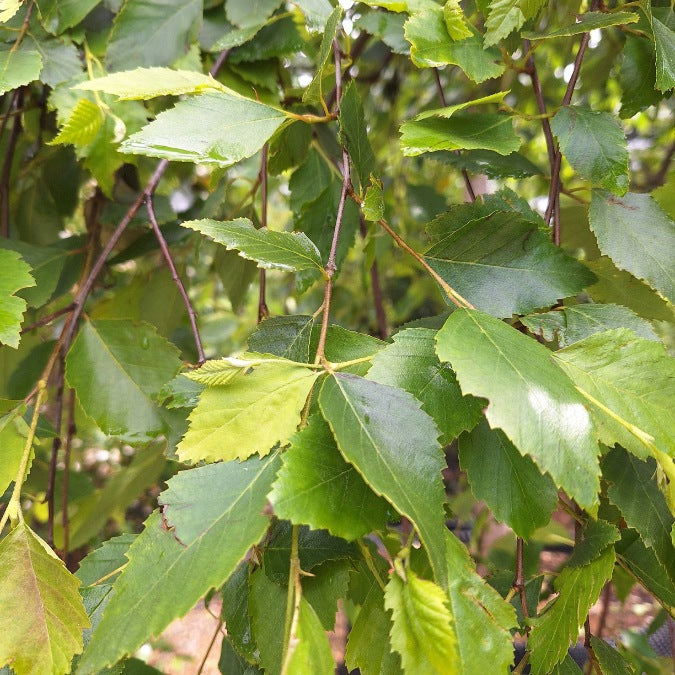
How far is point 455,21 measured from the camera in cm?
49

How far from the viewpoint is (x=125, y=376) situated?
0.60m

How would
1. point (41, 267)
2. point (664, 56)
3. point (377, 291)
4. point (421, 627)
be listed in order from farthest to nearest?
point (377, 291)
point (41, 267)
point (664, 56)
point (421, 627)

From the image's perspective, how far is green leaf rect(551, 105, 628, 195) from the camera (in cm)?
49

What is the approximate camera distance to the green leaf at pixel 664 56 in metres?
0.49

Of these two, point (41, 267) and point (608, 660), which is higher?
point (41, 267)

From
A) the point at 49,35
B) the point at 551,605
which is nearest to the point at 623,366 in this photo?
the point at 551,605

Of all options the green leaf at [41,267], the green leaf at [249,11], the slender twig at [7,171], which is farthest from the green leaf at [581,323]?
the slender twig at [7,171]

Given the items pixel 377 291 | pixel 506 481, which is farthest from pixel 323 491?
pixel 377 291

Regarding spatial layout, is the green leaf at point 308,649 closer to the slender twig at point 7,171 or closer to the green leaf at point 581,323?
the green leaf at point 581,323

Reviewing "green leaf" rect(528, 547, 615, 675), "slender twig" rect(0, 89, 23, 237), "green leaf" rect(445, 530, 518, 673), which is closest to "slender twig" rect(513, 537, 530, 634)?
"green leaf" rect(528, 547, 615, 675)

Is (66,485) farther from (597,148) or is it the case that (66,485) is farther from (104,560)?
(597,148)

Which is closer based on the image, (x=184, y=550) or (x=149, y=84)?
(x=184, y=550)

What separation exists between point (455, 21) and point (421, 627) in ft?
1.51

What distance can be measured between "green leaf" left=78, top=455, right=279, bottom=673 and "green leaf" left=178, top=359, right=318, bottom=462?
14 mm
